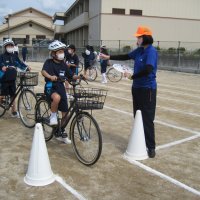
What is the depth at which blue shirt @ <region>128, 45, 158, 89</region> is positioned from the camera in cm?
503

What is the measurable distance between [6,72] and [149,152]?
147 inches

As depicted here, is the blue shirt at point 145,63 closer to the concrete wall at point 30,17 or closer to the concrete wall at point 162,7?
the concrete wall at point 162,7

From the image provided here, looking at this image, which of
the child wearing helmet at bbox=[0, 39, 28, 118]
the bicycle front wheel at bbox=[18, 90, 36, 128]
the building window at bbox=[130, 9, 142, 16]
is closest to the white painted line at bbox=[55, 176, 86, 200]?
the bicycle front wheel at bbox=[18, 90, 36, 128]

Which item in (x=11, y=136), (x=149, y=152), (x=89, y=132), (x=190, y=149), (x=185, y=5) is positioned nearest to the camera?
(x=89, y=132)

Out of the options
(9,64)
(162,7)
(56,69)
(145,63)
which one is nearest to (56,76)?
(56,69)

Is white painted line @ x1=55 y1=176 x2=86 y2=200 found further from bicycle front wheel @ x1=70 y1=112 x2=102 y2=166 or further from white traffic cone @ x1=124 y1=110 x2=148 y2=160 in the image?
white traffic cone @ x1=124 y1=110 x2=148 y2=160

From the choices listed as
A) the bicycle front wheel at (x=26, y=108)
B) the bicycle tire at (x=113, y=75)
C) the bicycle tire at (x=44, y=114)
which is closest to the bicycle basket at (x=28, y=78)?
the bicycle front wheel at (x=26, y=108)

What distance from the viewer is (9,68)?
707 cm

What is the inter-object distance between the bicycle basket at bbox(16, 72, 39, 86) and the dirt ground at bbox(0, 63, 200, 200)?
97 centimetres

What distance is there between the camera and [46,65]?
18.1ft

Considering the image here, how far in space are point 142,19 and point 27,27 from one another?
99.8 ft

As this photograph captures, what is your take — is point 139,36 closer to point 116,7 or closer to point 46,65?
point 46,65

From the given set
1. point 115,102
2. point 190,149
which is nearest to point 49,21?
point 115,102

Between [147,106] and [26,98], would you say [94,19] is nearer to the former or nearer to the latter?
[26,98]
